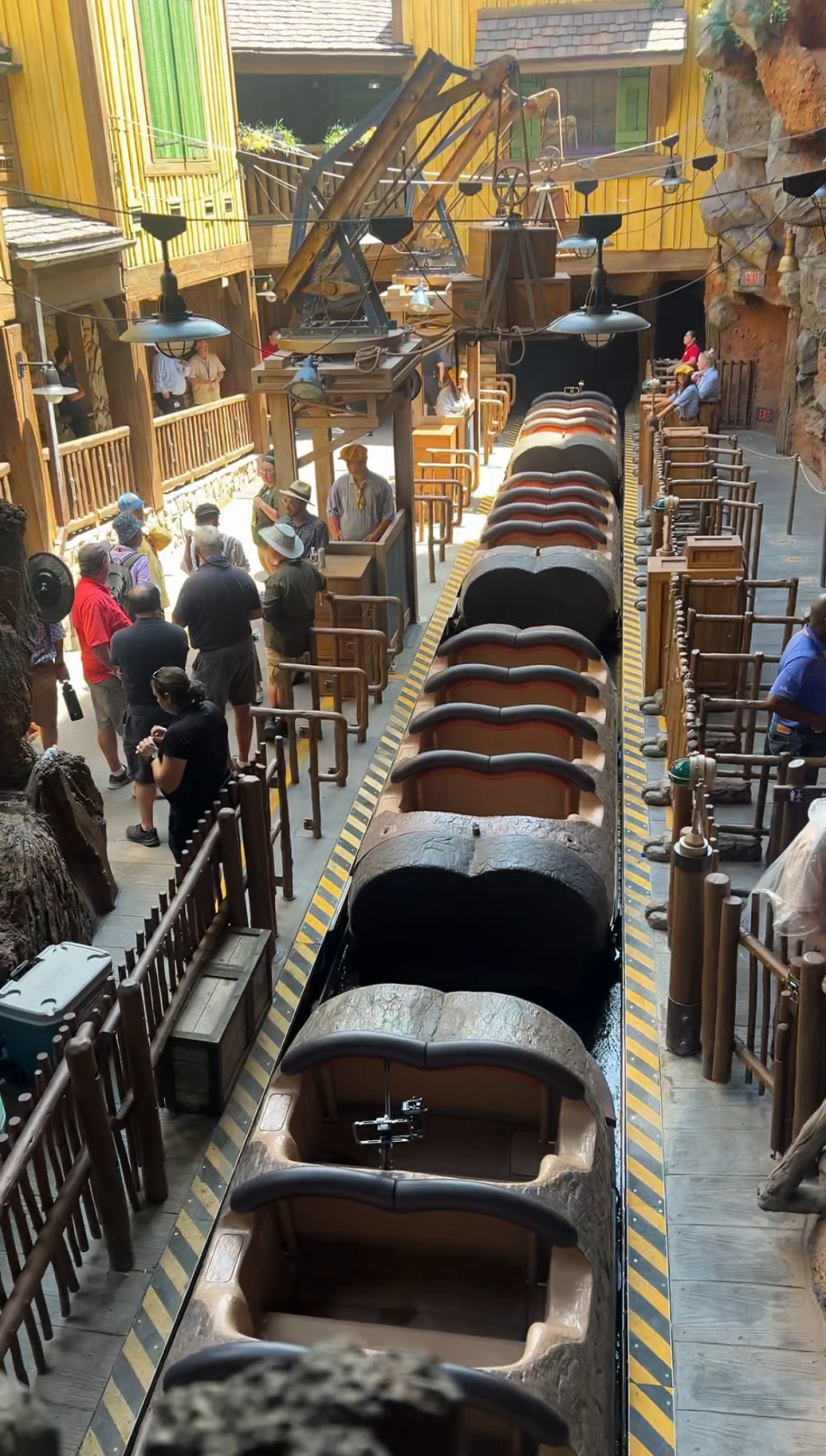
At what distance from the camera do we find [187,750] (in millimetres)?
6348

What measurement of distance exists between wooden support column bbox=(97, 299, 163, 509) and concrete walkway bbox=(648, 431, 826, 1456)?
1198cm

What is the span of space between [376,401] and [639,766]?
4.24m

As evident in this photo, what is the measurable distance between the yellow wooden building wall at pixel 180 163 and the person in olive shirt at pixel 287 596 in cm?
484

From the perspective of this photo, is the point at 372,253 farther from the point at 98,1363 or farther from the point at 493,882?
the point at 98,1363

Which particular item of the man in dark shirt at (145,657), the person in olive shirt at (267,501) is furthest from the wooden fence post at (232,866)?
the person in olive shirt at (267,501)

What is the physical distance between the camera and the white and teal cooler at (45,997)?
535cm

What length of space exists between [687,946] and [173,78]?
50.6ft

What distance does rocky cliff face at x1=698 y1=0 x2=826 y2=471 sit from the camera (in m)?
16.7

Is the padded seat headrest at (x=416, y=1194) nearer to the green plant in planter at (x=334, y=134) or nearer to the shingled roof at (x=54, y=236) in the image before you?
the shingled roof at (x=54, y=236)

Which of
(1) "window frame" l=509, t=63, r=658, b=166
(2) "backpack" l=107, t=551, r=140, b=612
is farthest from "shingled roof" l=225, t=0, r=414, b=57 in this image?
(2) "backpack" l=107, t=551, r=140, b=612

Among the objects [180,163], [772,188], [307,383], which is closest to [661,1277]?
[307,383]

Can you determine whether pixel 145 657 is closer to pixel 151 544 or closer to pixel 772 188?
pixel 151 544

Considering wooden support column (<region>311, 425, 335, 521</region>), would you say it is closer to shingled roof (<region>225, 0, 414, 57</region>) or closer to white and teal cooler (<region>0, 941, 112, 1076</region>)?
white and teal cooler (<region>0, 941, 112, 1076</region>)

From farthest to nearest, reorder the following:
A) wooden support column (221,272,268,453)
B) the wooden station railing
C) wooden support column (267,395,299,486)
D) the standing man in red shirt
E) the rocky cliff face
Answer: wooden support column (221,272,268,453)
the rocky cliff face
wooden support column (267,395,299,486)
the standing man in red shirt
the wooden station railing
